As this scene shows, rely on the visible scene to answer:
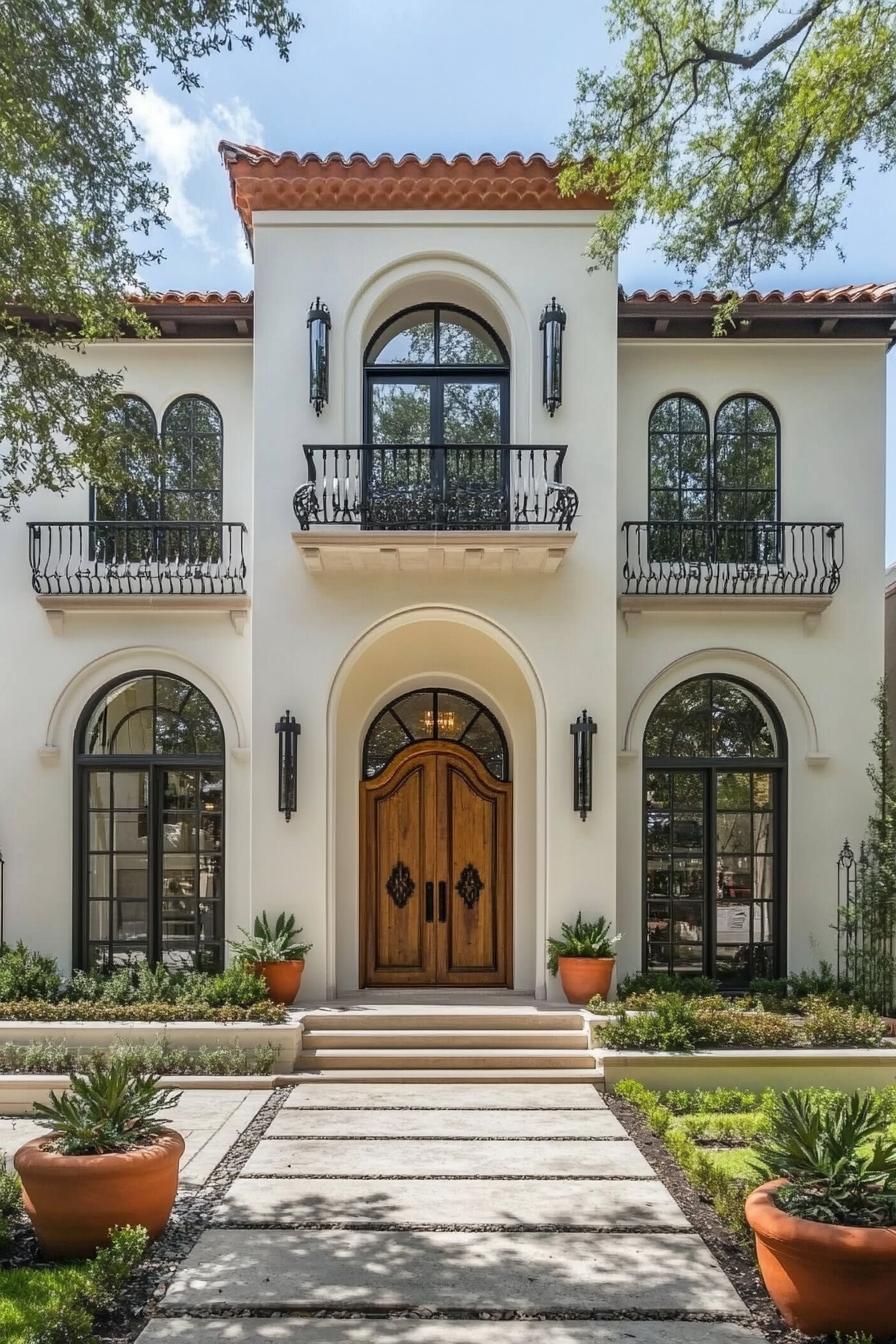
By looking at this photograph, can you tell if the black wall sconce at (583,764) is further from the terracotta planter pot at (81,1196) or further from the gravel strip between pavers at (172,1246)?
the terracotta planter pot at (81,1196)

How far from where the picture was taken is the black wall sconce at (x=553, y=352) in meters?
10.9

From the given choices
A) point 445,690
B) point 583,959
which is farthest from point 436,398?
point 583,959

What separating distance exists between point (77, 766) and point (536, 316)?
7.25m

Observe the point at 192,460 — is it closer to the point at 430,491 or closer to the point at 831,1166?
the point at 430,491

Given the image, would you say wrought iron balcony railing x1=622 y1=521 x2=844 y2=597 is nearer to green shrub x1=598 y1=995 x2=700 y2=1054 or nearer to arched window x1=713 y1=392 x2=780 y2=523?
arched window x1=713 y1=392 x2=780 y2=523

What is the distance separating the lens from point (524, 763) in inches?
473

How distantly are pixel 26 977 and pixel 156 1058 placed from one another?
224 cm

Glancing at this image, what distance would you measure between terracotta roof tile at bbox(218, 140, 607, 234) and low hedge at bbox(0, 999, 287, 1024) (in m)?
8.46

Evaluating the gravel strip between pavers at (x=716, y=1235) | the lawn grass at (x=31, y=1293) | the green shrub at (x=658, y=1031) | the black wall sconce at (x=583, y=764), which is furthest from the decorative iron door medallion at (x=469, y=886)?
the lawn grass at (x=31, y=1293)

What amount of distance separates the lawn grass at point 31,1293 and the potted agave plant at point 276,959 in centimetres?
480

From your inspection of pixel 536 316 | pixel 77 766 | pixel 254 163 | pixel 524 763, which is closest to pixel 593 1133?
pixel 524 763

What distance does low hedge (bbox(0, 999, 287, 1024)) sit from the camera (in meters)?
9.73

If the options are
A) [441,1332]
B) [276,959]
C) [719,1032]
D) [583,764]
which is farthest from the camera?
[583,764]

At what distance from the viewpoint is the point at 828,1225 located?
191 inches
